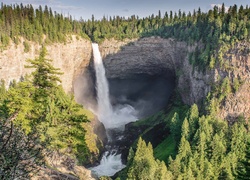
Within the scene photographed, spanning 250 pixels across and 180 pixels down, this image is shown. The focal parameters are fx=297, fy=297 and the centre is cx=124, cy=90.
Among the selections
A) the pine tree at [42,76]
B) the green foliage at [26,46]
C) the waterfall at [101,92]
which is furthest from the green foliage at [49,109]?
the waterfall at [101,92]

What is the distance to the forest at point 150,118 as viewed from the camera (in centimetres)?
1810

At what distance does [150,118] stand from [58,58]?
34.6 metres

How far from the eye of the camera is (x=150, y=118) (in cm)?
9575

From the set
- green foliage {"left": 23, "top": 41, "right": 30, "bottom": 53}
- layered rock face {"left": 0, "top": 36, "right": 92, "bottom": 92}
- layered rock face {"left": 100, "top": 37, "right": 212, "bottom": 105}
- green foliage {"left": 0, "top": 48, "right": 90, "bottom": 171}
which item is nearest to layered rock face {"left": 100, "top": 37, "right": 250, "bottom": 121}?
layered rock face {"left": 100, "top": 37, "right": 212, "bottom": 105}

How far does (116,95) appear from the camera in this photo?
387 feet

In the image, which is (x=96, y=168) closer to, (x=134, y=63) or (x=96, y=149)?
(x=96, y=149)

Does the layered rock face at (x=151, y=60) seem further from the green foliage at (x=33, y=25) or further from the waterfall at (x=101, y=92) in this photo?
the green foliage at (x=33, y=25)

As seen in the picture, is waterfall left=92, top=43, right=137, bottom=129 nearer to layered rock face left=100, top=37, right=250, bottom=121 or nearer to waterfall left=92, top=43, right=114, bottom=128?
waterfall left=92, top=43, right=114, bottom=128

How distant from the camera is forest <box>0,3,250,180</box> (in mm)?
18095

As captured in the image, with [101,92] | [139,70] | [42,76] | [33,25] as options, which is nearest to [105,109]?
[101,92]

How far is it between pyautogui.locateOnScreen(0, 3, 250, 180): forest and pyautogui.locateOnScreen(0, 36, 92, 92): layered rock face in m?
2.23

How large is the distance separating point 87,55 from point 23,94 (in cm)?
6455

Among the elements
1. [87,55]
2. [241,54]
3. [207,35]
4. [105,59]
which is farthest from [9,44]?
[241,54]

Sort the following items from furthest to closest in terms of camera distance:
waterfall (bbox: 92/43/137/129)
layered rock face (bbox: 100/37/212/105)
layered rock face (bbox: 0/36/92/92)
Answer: waterfall (bbox: 92/43/137/129) → layered rock face (bbox: 100/37/212/105) → layered rock face (bbox: 0/36/92/92)
